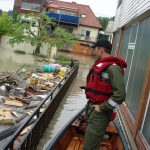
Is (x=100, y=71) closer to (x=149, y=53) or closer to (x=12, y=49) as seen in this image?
(x=149, y=53)

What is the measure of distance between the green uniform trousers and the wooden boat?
115cm

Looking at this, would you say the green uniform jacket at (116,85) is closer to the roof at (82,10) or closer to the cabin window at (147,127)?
the cabin window at (147,127)

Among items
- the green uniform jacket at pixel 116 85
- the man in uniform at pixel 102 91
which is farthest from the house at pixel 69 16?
the green uniform jacket at pixel 116 85

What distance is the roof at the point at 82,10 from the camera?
56.8 metres

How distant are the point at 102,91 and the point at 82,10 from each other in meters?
57.1

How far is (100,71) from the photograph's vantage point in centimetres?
496

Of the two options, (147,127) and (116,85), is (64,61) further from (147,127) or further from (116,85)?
(116,85)

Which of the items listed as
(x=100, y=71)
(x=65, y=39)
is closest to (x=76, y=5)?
(x=65, y=39)

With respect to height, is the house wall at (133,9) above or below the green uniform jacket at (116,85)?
above

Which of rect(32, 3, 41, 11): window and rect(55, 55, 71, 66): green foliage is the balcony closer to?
rect(32, 3, 41, 11): window

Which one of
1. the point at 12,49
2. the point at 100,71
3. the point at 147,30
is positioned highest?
the point at 147,30

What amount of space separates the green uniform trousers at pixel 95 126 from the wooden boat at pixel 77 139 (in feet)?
3.76

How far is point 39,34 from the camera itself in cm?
3092

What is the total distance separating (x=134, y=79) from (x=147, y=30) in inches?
58.9
